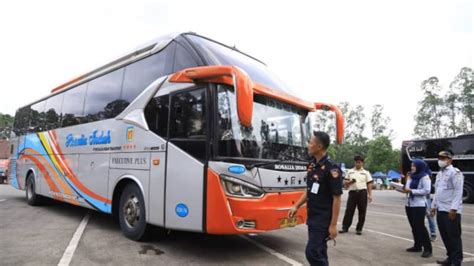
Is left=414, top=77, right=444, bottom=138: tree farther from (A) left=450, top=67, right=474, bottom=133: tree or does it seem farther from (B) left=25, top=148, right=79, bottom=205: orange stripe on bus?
(B) left=25, top=148, right=79, bottom=205: orange stripe on bus

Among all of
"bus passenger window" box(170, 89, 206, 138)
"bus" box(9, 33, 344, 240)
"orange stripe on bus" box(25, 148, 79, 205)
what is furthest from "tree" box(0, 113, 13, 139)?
"bus passenger window" box(170, 89, 206, 138)

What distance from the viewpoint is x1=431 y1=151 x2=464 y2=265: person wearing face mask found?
16.4 ft

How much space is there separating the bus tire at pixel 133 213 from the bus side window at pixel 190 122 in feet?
4.61

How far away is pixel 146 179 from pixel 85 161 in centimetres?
262

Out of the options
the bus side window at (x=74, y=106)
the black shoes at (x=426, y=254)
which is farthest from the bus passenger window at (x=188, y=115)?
the black shoes at (x=426, y=254)

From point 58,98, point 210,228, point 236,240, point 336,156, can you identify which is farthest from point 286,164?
point 336,156

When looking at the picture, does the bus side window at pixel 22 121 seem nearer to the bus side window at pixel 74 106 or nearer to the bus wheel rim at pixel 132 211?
the bus side window at pixel 74 106

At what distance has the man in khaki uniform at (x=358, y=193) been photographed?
7703mm

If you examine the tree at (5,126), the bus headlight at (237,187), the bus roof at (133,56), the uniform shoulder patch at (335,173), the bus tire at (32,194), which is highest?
the tree at (5,126)

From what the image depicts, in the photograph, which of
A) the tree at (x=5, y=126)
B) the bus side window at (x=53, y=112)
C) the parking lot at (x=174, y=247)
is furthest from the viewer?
the tree at (x=5, y=126)

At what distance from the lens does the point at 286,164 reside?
530cm

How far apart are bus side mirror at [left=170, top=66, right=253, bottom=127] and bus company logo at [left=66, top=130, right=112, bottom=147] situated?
229 cm

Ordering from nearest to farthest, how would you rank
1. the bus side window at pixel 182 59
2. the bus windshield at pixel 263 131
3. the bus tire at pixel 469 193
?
the bus windshield at pixel 263 131
the bus side window at pixel 182 59
the bus tire at pixel 469 193

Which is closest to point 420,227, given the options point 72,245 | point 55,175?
point 72,245
